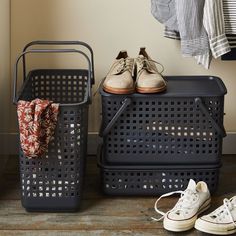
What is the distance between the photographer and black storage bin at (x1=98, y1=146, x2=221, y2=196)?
7.06ft

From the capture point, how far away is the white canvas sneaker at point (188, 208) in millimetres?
1930

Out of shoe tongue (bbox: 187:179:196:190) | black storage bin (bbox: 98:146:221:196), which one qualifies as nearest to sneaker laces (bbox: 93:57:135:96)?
black storage bin (bbox: 98:146:221:196)

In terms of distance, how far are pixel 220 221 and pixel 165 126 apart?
1.26 feet

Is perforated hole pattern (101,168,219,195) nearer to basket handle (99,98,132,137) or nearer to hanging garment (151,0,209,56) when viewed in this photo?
basket handle (99,98,132,137)

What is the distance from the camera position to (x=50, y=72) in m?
2.40

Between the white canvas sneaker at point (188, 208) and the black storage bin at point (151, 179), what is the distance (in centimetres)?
5

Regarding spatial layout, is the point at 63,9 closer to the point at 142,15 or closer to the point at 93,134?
the point at 142,15

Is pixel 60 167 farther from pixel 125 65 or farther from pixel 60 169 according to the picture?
pixel 125 65

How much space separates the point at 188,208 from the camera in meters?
1.98

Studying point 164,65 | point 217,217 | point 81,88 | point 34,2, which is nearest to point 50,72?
point 81,88

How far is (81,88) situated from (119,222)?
0.65 meters

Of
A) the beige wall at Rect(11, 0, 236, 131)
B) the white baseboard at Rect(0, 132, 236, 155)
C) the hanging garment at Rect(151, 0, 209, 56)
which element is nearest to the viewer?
the hanging garment at Rect(151, 0, 209, 56)

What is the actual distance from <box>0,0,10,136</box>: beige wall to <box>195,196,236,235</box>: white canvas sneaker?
89 centimetres

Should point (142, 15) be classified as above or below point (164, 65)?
above
